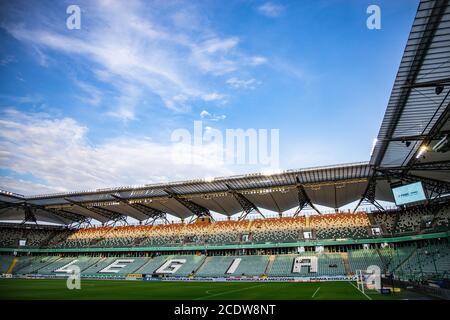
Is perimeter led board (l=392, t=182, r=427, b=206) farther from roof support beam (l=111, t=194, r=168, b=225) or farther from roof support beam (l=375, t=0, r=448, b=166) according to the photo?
roof support beam (l=111, t=194, r=168, b=225)

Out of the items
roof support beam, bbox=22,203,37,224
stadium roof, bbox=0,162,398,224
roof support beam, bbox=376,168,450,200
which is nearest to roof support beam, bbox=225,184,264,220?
stadium roof, bbox=0,162,398,224

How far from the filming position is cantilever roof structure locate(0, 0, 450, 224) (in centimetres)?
1852

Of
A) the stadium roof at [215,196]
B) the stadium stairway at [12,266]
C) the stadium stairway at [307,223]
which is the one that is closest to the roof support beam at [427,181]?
the stadium roof at [215,196]

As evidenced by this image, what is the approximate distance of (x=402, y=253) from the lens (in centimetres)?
4378

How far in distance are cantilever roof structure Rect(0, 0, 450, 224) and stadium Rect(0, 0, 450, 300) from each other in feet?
0.52

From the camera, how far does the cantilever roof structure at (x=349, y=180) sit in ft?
60.7

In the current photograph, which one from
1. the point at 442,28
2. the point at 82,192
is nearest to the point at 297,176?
the point at 442,28

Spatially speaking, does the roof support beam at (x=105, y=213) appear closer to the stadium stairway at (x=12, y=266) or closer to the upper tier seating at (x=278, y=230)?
the stadium stairway at (x=12, y=266)

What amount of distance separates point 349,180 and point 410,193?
38.2 feet

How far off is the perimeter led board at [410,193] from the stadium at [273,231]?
0.50 feet

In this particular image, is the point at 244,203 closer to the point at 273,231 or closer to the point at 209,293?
the point at 273,231

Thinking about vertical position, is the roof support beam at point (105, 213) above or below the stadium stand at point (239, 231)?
above

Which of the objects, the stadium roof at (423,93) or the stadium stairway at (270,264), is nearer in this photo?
the stadium roof at (423,93)

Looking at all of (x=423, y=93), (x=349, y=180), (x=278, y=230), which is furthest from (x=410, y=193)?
(x=278, y=230)
